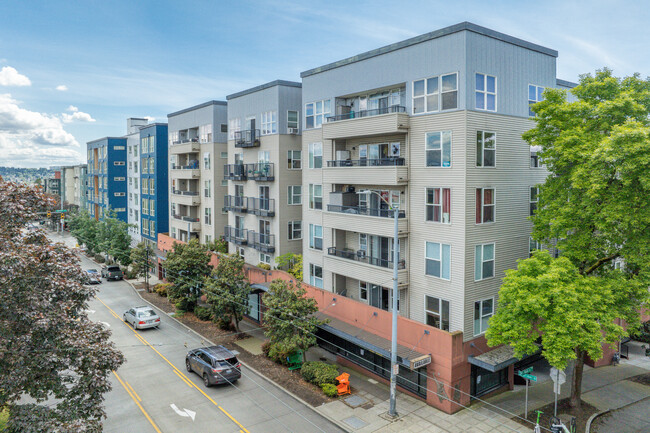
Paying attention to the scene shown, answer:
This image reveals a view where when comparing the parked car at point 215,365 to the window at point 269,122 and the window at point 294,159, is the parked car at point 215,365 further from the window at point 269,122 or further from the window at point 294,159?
the window at point 269,122

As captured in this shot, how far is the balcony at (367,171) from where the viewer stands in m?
24.5

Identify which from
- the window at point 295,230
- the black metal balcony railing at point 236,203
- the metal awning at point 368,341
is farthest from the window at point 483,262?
the black metal balcony railing at point 236,203

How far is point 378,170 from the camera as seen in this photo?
83.7 feet

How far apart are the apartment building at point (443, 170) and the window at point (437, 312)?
0.18ft

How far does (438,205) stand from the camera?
2328 cm

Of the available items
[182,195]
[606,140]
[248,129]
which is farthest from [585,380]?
[182,195]

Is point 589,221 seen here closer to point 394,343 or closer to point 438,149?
point 438,149

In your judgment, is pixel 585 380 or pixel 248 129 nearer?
pixel 585 380

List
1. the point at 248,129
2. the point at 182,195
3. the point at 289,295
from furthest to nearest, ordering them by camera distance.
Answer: the point at 182,195 < the point at 248,129 < the point at 289,295

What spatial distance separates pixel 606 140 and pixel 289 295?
1725cm

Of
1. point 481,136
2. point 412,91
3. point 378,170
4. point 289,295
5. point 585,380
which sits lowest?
point 585,380

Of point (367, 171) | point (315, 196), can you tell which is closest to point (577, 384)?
point (367, 171)

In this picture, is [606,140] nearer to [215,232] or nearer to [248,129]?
[248,129]

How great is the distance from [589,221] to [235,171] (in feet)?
91.5
